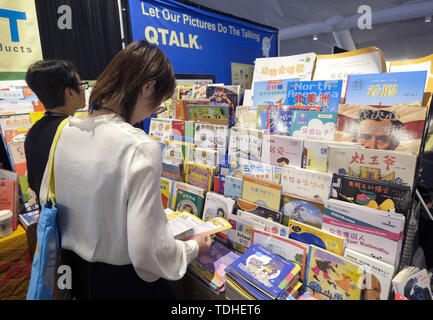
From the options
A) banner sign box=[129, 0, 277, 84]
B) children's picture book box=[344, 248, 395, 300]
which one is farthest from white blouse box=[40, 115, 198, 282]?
banner sign box=[129, 0, 277, 84]

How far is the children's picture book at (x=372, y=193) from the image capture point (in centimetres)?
95

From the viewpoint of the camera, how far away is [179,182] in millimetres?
1700

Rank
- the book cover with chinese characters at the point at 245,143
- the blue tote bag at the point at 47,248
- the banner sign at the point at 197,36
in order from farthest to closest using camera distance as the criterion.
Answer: the banner sign at the point at 197,36
the book cover with chinese characters at the point at 245,143
the blue tote bag at the point at 47,248

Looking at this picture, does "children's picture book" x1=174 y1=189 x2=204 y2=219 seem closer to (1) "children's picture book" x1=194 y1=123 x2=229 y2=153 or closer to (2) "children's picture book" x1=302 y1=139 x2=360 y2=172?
(1) "children's picture book" x1=194 y1=123 x2=229 y2=153

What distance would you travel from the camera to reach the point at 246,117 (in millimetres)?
1498

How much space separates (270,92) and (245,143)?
1.16 ft

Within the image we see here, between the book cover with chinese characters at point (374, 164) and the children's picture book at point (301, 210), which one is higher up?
the book cover with chinese characters at point (374, 164)

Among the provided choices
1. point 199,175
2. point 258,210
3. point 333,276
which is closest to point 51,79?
point 199,175

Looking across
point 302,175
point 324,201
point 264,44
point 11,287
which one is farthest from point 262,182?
point 264,44

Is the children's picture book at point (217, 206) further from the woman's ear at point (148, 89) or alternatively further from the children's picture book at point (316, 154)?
the woman's ear at point (148, 89)

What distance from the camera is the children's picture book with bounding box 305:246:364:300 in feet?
3.31

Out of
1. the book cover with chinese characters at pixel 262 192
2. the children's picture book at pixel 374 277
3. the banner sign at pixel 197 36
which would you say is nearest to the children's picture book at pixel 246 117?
the book cover with chinese characters at pixel 262 192

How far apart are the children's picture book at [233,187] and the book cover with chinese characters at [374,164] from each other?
1.68ft

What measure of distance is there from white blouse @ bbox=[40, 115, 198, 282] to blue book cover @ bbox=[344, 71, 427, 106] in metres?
1.01
